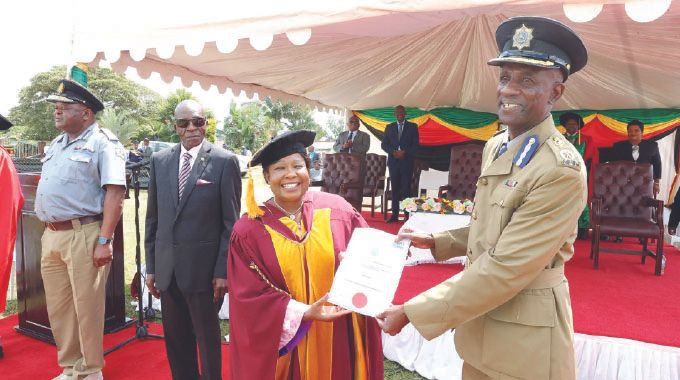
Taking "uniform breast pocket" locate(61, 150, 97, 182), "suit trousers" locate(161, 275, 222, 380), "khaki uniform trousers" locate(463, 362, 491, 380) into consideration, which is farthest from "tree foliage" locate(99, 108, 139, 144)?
"khaki uniform trousers" locate(463, 362, 491, 380)

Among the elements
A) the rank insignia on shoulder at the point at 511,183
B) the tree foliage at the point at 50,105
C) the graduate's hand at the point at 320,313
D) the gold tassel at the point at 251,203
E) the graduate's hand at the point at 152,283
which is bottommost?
the graduate's hand at the point at 152,283

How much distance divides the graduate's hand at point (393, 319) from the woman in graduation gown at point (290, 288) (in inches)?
10.1

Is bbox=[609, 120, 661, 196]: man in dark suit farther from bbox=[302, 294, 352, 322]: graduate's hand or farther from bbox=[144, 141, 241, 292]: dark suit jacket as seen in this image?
bbox=[302, 294, 352, 322]: graduate's hand

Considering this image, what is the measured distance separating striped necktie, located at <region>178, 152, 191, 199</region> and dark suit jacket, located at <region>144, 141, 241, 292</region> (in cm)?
3

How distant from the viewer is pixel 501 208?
167 centimetres

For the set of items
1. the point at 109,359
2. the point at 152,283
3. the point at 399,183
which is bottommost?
the point at 109,359

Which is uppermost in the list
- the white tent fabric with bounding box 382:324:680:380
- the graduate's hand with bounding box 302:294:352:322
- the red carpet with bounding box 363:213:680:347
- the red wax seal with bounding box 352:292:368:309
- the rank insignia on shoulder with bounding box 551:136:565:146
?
the rank insignia on shoulder with bounding box 551:136:565:146

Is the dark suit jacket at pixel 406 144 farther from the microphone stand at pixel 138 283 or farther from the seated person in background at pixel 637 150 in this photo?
the microphone stand at pixel 138 283

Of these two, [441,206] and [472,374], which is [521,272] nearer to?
[472,374]

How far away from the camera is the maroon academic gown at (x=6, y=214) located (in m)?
3.42

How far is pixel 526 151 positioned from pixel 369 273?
2.50 ft

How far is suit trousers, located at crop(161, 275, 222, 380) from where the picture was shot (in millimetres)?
2945

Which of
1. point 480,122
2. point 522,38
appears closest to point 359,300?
point 522,38

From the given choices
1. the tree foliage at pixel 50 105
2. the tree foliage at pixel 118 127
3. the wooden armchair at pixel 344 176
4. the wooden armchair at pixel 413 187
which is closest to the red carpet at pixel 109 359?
the wooden armchair at pixel 344 176
